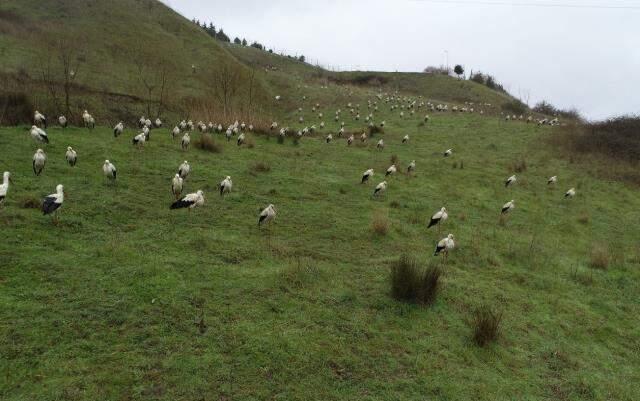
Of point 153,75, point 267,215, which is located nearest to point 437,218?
point 267,215

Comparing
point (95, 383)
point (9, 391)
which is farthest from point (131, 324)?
point (9, 391)

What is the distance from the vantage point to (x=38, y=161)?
48.8 ft

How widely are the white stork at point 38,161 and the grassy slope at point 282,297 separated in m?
0.30

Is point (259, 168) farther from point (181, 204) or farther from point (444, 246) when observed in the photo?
point (444, 246)

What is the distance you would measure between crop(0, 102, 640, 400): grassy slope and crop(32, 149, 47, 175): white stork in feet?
1.00

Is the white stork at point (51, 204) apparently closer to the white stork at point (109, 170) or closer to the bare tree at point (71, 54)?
the white stork at point (109, 170)

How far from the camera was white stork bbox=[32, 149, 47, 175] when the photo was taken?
1480 cm

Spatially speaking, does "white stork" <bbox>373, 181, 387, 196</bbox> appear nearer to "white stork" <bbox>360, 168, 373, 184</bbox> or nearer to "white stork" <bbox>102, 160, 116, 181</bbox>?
"white stork" <bbox>360, 168, 373, 184</bbox>

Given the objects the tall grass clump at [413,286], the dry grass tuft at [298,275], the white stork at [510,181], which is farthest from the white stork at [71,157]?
the white stork at [510,181]

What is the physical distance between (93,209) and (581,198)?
800 inches

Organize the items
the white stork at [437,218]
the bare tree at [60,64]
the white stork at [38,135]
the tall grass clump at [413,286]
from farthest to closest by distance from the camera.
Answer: the bare tree at [60,64], the white stork at [38,135], the white stork at [437,218], the tall grass clump at [413,286]

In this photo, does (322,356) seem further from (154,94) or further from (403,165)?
(154,94)

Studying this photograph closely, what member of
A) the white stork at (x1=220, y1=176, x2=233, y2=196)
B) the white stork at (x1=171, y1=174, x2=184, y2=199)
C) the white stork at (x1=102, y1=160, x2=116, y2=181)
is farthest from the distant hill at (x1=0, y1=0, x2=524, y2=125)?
the white stork at (x1=220, y1=176, x2=233, y2=196)

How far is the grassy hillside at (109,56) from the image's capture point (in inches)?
1267
